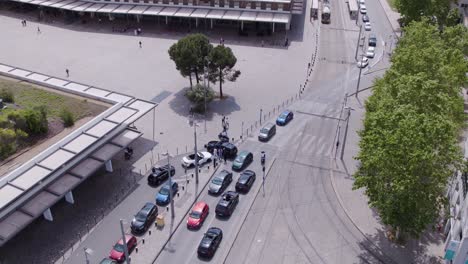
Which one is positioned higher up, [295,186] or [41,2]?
[41,2]

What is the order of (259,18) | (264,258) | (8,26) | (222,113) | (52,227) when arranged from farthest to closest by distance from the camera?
(8,26)
(259,18)
(222,113)
(52,227)
(264,258)

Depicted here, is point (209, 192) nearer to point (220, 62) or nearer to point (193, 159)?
point (193, 159)

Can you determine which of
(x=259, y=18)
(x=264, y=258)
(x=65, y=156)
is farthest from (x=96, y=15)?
(x=264, y=258)

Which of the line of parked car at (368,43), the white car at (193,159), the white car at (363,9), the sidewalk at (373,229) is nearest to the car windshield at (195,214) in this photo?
the white car at (193,159)

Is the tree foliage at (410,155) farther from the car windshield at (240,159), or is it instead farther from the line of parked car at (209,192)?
the car windshield at (240,159)

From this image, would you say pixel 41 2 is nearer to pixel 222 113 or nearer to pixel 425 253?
pixel 222 113

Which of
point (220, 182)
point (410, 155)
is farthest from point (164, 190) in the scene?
point (410, 155)
